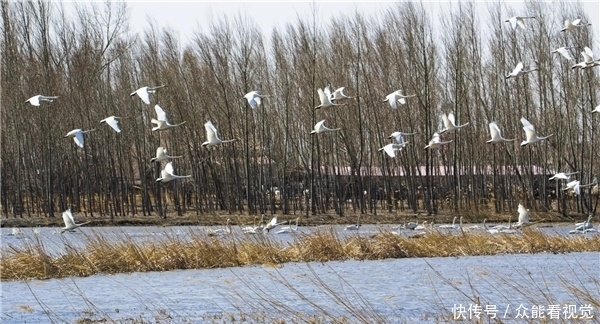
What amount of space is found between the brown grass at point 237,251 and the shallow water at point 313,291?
0.66ft

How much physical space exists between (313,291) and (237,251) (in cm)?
265

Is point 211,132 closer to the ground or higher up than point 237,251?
higher up

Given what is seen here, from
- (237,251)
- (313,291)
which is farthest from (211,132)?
(313,291)

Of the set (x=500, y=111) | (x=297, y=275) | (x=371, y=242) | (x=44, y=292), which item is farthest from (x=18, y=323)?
(x=500, y=111)

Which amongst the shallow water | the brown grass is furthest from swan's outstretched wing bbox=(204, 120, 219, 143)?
the shallow water

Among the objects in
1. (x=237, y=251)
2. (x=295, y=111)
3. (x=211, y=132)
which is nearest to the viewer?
(x=237, y=251)

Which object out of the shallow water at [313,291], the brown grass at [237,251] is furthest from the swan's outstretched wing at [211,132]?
the shallow water at [313,291]

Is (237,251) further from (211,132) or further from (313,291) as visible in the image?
(211,132)

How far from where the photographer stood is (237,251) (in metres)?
19.2

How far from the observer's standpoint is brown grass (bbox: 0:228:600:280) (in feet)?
59.3

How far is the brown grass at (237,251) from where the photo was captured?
59.3 ft

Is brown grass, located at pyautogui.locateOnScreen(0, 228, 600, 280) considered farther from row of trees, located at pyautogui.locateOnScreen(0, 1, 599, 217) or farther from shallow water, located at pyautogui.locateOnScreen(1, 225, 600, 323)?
row of trees, located at pyautogui.locateOnScreen(0, 1, 599, 217)

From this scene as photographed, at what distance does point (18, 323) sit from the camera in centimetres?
1405

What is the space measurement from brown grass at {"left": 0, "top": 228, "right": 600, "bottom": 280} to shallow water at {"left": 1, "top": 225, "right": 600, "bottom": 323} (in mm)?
202
